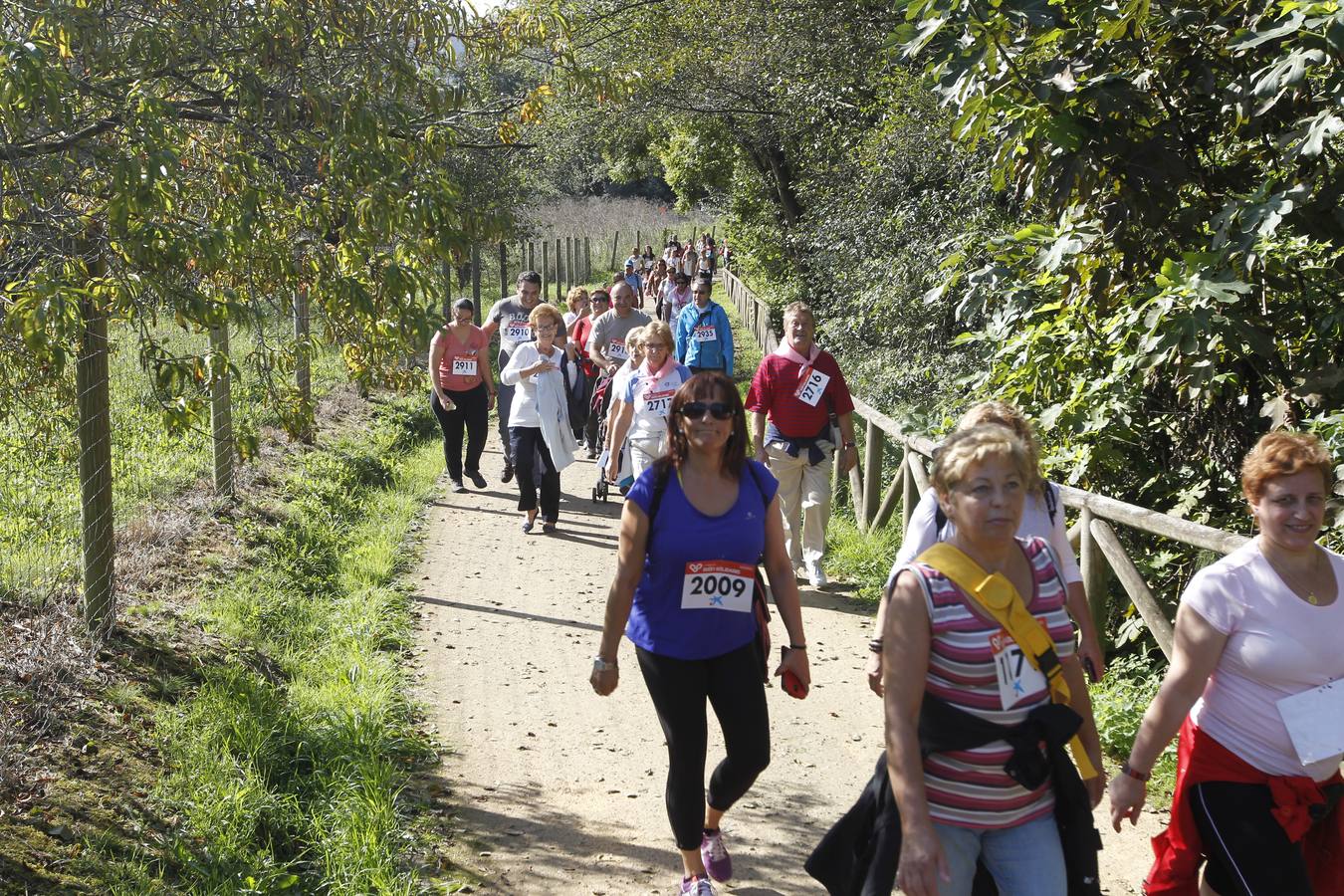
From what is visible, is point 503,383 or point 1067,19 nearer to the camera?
point 1067,19

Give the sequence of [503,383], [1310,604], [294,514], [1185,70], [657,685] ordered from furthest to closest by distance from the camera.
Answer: [503,383] < [294,514] < [1185,70] < [657,685] < [1310,604]

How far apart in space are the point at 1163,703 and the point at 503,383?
27.5 feet

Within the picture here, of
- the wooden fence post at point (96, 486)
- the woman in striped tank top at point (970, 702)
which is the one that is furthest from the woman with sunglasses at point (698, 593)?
the wooden fence post at point (96, 486)

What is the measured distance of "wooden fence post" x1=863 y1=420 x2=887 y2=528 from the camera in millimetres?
10125

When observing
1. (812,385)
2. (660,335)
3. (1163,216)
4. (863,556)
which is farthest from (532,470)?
(1163,216)

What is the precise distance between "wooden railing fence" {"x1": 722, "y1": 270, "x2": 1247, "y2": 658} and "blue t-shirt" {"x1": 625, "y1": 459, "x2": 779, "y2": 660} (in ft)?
4.56

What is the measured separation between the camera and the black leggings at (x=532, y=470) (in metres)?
10.6

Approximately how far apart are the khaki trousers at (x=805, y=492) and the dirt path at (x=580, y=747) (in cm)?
42

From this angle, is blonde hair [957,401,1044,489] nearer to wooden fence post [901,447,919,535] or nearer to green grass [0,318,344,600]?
green grass [0,318,344,600]

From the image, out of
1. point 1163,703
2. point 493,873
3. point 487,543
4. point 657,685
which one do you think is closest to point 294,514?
point 487,543

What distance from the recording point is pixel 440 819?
5.23 metres

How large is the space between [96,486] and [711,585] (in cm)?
381

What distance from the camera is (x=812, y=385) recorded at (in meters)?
8.30

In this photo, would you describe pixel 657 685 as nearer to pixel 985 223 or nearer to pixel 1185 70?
pixel 1185 70
